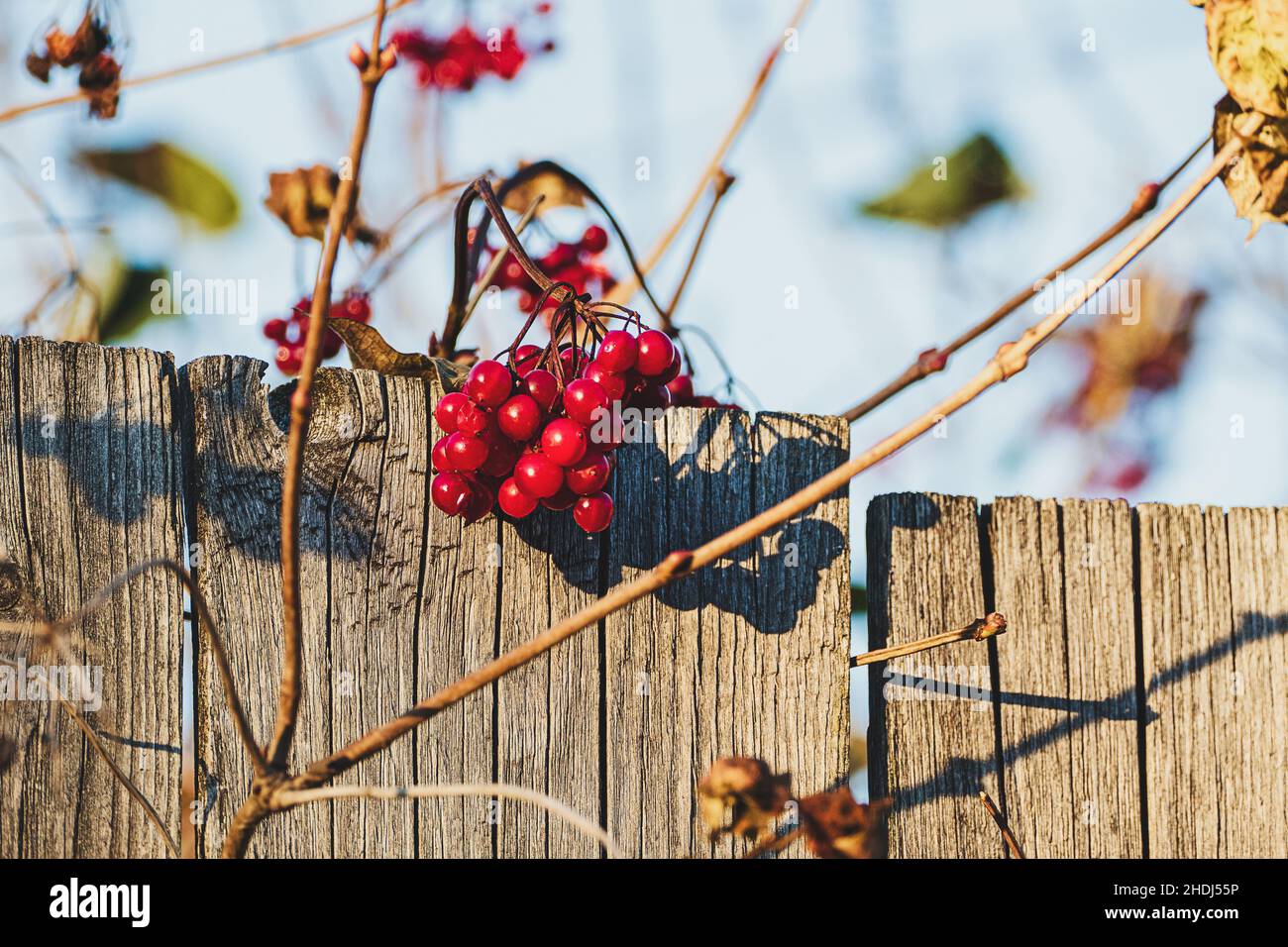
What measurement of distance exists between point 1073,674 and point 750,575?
0.56 metres

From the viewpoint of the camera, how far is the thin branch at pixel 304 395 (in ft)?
3.34

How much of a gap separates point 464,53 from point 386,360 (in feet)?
5.30

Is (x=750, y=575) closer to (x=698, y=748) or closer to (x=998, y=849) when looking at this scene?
(x=698, y=748)

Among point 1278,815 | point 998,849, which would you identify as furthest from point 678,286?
point 1278,815

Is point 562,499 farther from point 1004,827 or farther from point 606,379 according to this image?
point 1004,827

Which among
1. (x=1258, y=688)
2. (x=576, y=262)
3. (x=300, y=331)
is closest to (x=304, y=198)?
(x=300, y=331)

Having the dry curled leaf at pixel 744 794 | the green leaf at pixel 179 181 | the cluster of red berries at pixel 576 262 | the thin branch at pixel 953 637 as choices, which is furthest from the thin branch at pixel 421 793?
the green leaf at pixel 179 181

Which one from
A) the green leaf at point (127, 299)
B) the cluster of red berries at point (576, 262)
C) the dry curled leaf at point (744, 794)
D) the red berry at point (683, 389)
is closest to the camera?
the dry curled leaf at point (744, 794)

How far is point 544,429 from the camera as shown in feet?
4.81

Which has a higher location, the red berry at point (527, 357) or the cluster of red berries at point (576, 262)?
the cluster of red berries at point (576, 262)

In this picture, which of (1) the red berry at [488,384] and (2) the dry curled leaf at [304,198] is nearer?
(1) the red berry at [488,384]

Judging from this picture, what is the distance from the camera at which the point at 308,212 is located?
7.23 ft

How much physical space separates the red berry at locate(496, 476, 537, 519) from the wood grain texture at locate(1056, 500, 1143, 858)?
0.91 meters

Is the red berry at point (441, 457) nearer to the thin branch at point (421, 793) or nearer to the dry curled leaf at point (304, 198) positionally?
the thin branch at point (421, 793)
